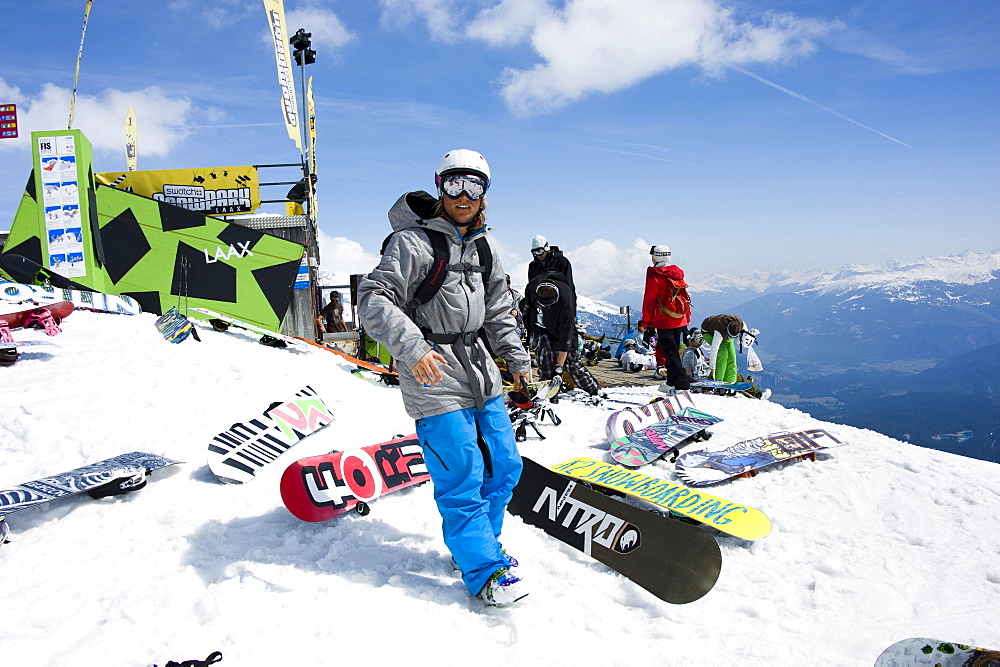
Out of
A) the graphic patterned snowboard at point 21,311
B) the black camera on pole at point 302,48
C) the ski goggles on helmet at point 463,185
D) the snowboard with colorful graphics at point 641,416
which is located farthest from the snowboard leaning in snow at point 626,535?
the black camera on pole at point 302,48

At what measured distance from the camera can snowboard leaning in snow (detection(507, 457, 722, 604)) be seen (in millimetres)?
2436

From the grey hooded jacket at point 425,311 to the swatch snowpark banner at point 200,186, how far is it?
45.8 feet

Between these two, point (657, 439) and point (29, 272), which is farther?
point (29, 272)

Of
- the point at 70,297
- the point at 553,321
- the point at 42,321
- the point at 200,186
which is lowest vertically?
the point at 553,321

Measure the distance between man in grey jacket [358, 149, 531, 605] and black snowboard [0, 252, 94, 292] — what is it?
29.9 feet

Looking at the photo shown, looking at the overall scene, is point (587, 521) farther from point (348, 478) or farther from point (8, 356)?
point (8, 356)

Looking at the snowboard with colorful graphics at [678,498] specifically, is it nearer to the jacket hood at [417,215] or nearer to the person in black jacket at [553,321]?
the jacket hood at [417,215]

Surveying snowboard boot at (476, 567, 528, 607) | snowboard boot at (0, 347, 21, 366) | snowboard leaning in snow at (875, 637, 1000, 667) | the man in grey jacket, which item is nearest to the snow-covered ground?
snowboard boot at (476, 567, 528, 607)

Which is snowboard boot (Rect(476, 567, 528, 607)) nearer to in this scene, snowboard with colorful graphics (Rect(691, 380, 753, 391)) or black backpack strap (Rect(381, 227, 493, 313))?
black backpack strap (Rect(381, 227, 493, 313))

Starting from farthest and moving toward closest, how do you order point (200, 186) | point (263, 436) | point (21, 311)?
point (200, 186), point (21, 311), point (263, 436)

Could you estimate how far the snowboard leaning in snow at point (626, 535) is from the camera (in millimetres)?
2436

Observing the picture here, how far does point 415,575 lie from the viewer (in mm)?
2598

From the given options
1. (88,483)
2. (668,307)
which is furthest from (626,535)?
(668,307)

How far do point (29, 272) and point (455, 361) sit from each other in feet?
32.2
